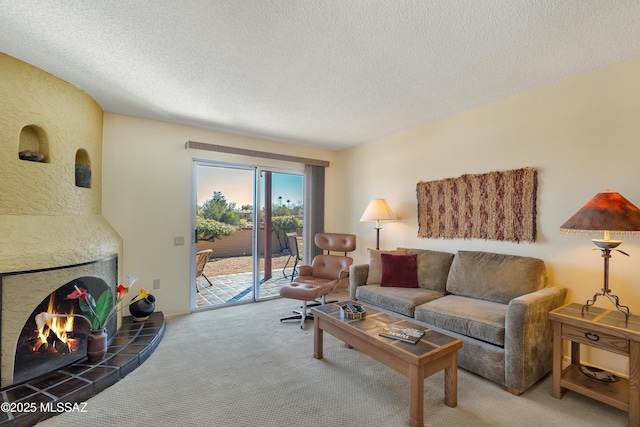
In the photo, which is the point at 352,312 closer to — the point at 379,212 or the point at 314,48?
the point at 379,212

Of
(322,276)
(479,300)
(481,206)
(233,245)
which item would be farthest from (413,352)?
(233,245)

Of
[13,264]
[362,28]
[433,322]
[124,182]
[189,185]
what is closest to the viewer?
[362,28]

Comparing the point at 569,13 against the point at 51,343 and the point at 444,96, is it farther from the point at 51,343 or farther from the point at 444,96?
the point at 51,343

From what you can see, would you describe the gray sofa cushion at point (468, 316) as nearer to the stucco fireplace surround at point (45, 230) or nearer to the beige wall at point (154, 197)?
the stucco fireplace surround at point (45, 230)

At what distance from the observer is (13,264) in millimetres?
2008

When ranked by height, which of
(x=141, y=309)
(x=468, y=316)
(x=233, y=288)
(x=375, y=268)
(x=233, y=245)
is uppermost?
(x=233, y=245)

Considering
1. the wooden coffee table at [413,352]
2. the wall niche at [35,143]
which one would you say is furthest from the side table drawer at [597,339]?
the wall niche at [35,143]

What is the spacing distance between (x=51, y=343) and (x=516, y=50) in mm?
4212

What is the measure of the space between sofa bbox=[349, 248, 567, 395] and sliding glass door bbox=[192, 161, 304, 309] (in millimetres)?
1571

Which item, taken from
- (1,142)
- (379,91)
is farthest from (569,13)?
(1,142)

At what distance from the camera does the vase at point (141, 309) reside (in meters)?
3.15

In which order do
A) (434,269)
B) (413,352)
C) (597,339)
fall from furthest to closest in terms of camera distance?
1. (434,269)
2. (597,339)
3. (413,352)

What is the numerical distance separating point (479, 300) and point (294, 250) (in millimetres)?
2862

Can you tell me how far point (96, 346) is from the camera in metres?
2.35
